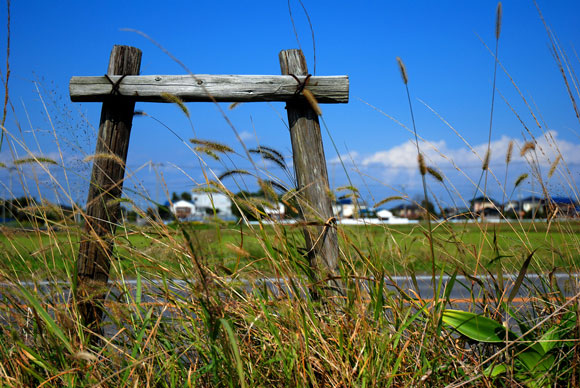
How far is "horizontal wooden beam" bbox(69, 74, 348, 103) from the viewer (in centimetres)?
278

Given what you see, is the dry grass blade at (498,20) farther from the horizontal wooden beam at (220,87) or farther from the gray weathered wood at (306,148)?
the gray weathered wood at (306,148)

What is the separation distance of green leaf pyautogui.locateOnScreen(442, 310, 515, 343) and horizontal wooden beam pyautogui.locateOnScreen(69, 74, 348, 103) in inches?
56.4

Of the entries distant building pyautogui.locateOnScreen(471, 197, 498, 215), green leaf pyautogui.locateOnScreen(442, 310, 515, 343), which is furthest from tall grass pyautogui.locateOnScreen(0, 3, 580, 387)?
distant building pyautogui.locateOnScreen(471, 197, 498, 215)

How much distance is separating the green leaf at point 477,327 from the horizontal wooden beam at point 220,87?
1433mm

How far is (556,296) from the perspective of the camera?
2164 mm

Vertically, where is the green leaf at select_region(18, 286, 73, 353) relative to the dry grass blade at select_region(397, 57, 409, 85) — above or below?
below

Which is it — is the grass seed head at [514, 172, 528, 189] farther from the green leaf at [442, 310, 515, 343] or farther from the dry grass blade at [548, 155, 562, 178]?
the green leaf at [442, 310, 515, 343]

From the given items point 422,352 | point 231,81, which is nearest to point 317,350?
point 422,352

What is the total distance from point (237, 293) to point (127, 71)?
60.5 inches

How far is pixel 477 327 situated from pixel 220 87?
1786 mm

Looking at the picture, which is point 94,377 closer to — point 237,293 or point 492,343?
point 237,293

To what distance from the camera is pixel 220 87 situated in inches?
109

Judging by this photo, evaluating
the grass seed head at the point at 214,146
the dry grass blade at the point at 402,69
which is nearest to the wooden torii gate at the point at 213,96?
the grass seed head at the point at 214,146

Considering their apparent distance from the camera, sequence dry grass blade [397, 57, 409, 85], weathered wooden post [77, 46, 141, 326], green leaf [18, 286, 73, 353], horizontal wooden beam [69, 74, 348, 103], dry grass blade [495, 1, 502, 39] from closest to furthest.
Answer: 1. green leaf [18, 286, 73, 353]
2. dry grass blade [397, 57, 409, 85]
3. dry grass blade [495, 1, 502, 39]
4. weathered wooden post [77, 46, 141, 326]
5. horizontal wooden beam [69, 74, 348, 103]
